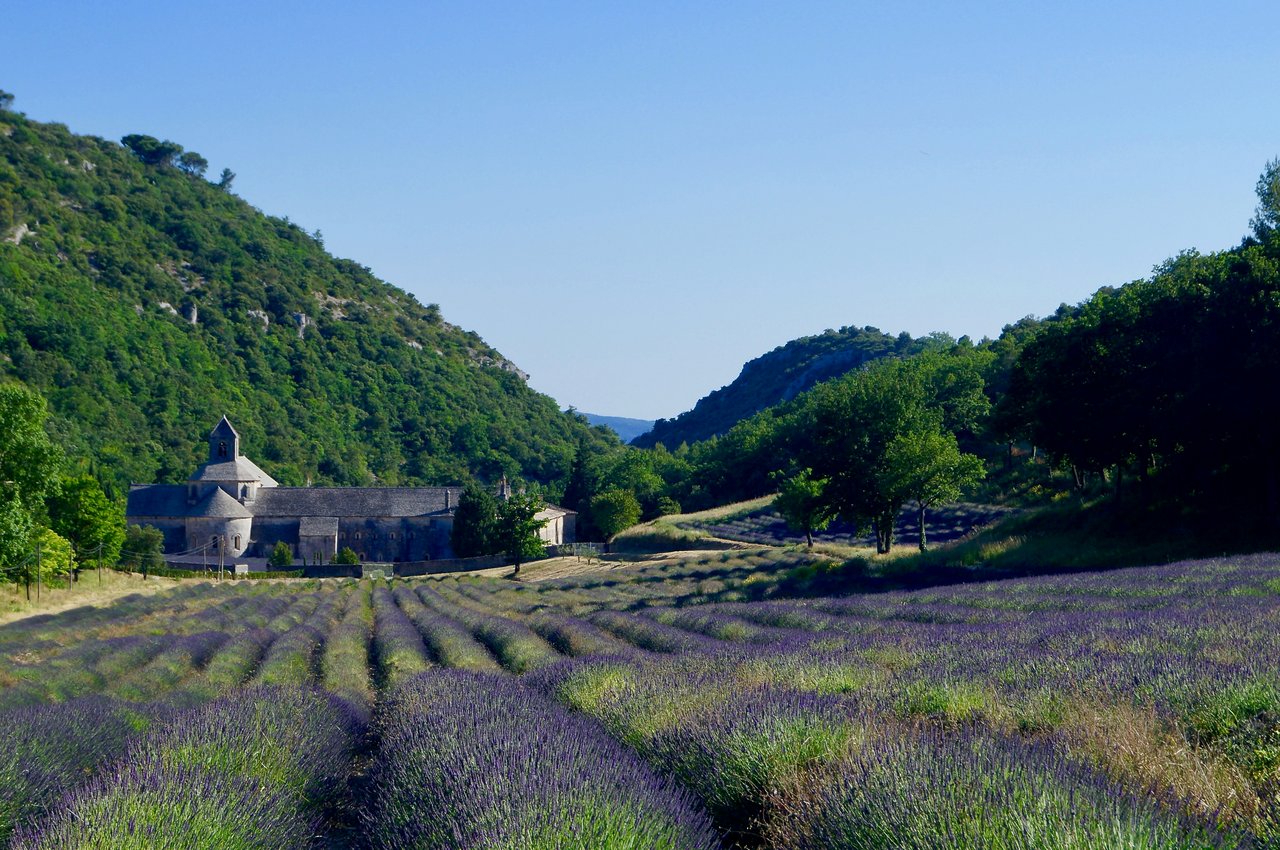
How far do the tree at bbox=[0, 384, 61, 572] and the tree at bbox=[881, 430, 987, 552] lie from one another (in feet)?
92.9

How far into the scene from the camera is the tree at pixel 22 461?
99.0ft

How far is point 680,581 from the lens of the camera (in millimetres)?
32750

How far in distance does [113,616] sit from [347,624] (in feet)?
33.8

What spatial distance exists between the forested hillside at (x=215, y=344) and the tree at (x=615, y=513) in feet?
109

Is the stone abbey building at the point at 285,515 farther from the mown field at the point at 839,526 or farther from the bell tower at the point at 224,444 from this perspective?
the mown field at the point at 839,526

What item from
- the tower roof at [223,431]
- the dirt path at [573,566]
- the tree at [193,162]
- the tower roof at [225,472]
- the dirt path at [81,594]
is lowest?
the dirt path at [573,566]

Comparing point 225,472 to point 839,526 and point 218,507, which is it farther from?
point 839,526

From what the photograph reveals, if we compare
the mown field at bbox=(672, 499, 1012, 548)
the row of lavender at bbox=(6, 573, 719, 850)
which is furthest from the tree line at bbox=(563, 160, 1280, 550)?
the row of lavender at bbox=(6, 573, 719, 850)

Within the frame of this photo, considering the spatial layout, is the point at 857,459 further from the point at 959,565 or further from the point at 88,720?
the point at 88,720

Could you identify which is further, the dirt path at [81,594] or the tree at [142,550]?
the tree at [142,550]

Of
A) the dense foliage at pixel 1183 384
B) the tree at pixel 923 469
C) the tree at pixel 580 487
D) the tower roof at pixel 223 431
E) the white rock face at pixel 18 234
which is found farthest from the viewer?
the white rock face at pixel 18 234

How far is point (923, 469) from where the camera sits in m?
33.4

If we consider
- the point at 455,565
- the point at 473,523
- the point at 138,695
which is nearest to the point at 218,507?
the point at 473,523

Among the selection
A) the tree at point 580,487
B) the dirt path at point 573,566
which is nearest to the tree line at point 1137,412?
the dirt path at point 573,566
